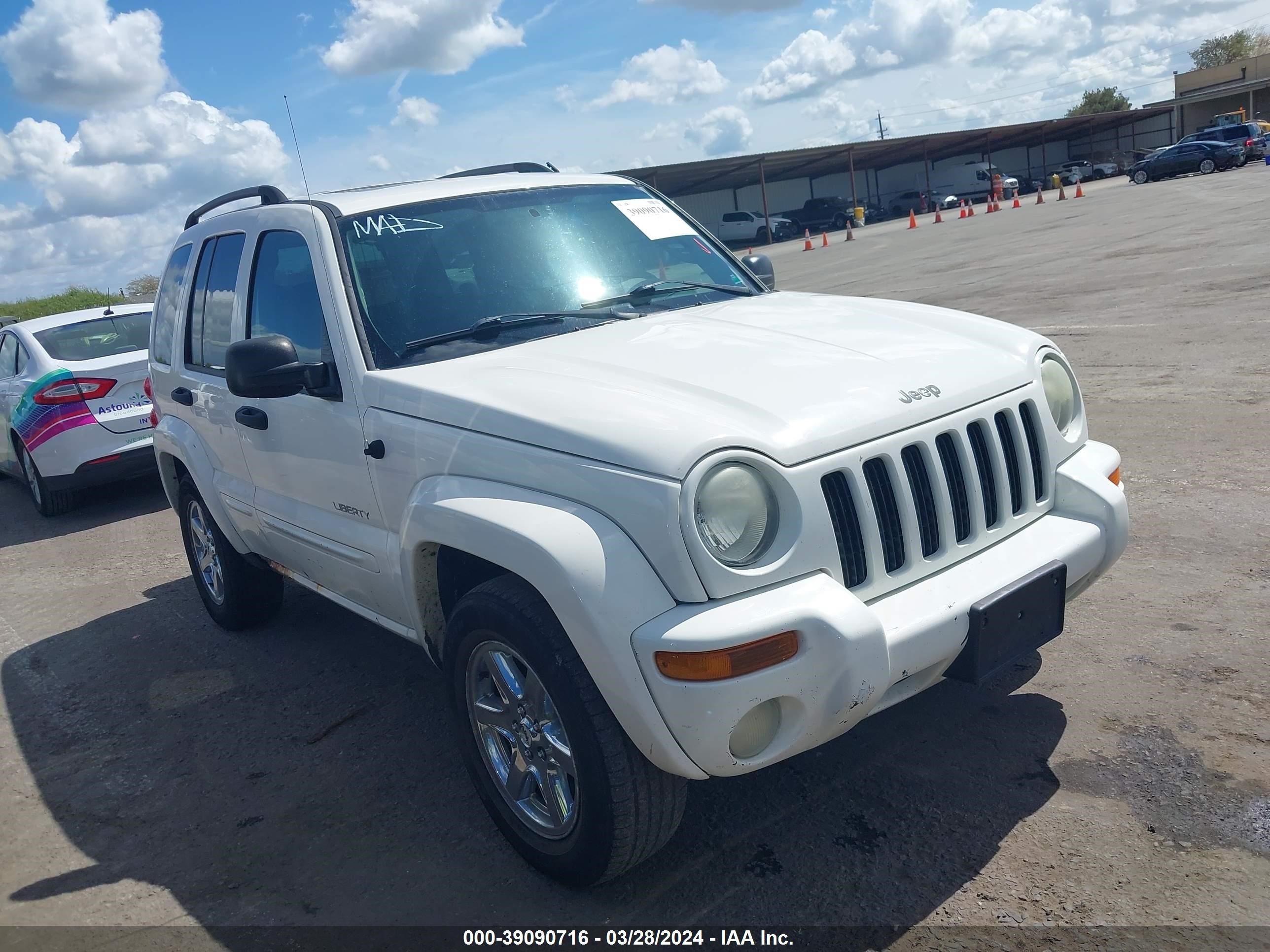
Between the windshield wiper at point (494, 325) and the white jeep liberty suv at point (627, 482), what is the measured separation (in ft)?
0.04

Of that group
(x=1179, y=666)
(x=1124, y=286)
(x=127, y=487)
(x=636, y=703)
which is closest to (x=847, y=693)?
(x=636, y=703)

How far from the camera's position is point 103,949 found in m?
3.06

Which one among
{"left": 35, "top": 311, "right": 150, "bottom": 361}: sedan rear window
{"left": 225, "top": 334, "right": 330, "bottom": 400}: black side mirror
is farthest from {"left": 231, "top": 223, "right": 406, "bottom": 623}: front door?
{"left": 35, "top": 311, "right": 150, "bottom": 361}: sedan rear window

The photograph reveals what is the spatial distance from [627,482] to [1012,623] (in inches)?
45.9

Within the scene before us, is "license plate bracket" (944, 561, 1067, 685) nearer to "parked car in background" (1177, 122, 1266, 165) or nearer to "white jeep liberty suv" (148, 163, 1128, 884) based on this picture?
"white jeep liberty suv" (148, 163, 1128, 884)

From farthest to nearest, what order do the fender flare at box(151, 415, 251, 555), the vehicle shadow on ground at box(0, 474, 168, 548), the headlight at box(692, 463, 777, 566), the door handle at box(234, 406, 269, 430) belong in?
1. the vehicle shadow on ground at box(0, 474, 168, 548)
2. the fender flare at box(151, 415, 251, 555)
3. the door handle at box(234, 406, 269, 430)
4. the headlight at box(692, 463, 777, 566)

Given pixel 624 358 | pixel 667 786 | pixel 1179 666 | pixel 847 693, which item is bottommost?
pixel 1179 666

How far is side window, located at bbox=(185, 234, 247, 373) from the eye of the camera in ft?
15.4

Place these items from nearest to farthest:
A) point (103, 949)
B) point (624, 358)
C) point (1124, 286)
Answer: point (103, 949) < point (624, 358) < point (1124, 286)

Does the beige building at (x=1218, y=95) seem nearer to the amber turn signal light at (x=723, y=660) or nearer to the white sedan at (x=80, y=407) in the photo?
the white sedan at (x=80, y=407)

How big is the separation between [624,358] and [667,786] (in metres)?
1.29

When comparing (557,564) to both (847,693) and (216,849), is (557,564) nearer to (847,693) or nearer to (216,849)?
(847,693)

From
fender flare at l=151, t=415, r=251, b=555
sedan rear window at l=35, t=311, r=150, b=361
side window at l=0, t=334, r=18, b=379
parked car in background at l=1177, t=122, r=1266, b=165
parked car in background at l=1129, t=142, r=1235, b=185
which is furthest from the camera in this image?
parked car in background at l=1177, t=122, r=1266, b=165

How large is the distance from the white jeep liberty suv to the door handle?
0.19ft
